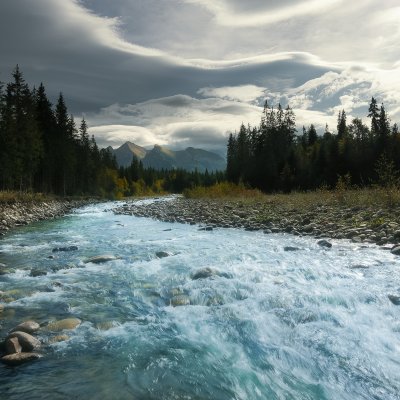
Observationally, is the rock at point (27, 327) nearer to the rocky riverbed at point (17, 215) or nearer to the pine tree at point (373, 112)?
the rocky riverbed at point (17, 215)

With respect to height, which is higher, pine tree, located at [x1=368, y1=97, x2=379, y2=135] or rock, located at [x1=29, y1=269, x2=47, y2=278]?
pine tree, located at [x1=368, y1=97, x2=379, y2=135]

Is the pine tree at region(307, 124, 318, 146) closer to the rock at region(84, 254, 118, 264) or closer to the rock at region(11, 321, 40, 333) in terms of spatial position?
the rock at region(84, 254, 118, 264)

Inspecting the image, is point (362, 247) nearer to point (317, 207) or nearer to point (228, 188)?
point (317, 207)

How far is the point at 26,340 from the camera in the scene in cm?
419

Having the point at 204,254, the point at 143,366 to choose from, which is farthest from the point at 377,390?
the point at 204,254

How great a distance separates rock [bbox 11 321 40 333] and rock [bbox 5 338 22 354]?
39 cm

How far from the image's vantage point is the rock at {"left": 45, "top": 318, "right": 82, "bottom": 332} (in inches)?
186

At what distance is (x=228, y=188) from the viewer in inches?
1457

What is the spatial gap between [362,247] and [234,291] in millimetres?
5006

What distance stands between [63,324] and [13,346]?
32.5 inches

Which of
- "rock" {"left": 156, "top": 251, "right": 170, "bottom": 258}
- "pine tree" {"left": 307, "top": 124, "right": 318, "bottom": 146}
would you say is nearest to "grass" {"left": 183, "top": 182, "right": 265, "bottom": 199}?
"rock" {"left": 156, "top": 251, "right": 170, "bottom": 258}

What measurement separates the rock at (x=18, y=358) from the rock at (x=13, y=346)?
118 millimetres

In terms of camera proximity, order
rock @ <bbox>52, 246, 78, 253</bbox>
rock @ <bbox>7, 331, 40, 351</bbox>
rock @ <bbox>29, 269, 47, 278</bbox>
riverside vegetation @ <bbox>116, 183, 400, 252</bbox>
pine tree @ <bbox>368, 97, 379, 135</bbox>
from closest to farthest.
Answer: rock @ <bbox>7, 331, 40, 351</bbox> → rock @ <bbox>29, 269, 47, 278</bbox> → rock @ <bbox>52, 246, 78, 253</bbox> → riverside vegetation @ <bbox>116, 183, 400, 252</bbox> → pine tree @ <bbox>368, 97, 379, 135</bbox>

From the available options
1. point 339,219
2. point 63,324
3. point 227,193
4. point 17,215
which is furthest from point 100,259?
point 227,193
